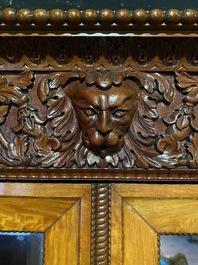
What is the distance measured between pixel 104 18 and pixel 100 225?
297mm

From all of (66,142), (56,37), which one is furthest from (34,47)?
(66,142)

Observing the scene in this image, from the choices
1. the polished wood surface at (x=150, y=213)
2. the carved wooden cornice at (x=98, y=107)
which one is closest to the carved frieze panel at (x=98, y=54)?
the carved wooden cornice at (x=98, y=107)

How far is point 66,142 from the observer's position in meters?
0.63

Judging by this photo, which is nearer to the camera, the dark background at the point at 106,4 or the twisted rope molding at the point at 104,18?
the twisted rope molding at the point at 104,18

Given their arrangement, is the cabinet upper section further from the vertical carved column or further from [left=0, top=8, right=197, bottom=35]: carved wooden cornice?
the vertical carved column

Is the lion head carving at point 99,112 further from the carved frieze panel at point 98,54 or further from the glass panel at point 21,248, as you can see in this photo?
the glass panel at point 21,248

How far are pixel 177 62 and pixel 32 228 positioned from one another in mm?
334

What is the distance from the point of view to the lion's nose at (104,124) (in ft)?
1.97

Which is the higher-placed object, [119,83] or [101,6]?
[101,6]

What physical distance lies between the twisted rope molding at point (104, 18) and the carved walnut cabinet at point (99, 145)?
4 cm

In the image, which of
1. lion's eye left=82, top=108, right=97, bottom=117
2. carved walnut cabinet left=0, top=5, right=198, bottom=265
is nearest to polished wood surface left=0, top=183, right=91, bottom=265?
carved walnut cabinet left=0, top=5, right=198, bottom=265

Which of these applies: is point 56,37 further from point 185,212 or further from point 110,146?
point 185,212

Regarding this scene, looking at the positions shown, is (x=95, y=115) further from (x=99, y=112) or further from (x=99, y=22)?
(x=99, y=22)

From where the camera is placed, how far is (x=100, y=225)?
0.62 metres
